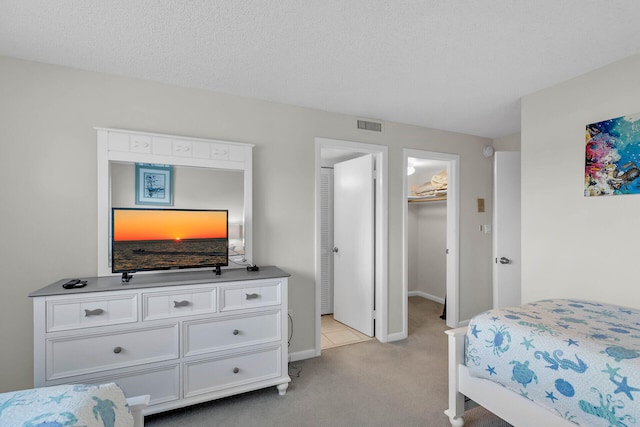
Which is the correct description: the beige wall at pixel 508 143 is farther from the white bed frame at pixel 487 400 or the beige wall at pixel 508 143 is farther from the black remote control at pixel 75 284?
the black remote control at pixel 75 284

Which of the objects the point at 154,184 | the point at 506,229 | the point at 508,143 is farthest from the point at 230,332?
the point at 508,143

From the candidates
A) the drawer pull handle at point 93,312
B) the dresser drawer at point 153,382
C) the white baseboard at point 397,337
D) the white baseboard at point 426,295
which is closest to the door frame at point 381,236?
the white baseboard at point 397,337

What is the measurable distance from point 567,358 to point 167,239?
2547 mm

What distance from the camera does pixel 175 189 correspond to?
2.52 m

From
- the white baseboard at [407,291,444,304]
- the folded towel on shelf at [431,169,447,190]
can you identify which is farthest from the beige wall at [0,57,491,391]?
the white baseboard at [407,291,444,304]

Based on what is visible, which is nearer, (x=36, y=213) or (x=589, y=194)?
(x=36, y=213)

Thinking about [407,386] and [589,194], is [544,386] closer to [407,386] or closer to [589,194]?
[407,386]

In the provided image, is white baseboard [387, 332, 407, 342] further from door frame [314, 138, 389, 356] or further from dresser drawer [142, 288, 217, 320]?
dresser drawer [142, 288, 217, 320]

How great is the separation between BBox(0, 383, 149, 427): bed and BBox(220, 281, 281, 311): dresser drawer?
3.20 feet

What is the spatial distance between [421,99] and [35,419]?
10.3 feet

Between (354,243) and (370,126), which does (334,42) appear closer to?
(370,126)

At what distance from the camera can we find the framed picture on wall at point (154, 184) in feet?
7.92

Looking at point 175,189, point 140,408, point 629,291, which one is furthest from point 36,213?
point 629,291

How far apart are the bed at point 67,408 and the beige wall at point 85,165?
4.45 ft
